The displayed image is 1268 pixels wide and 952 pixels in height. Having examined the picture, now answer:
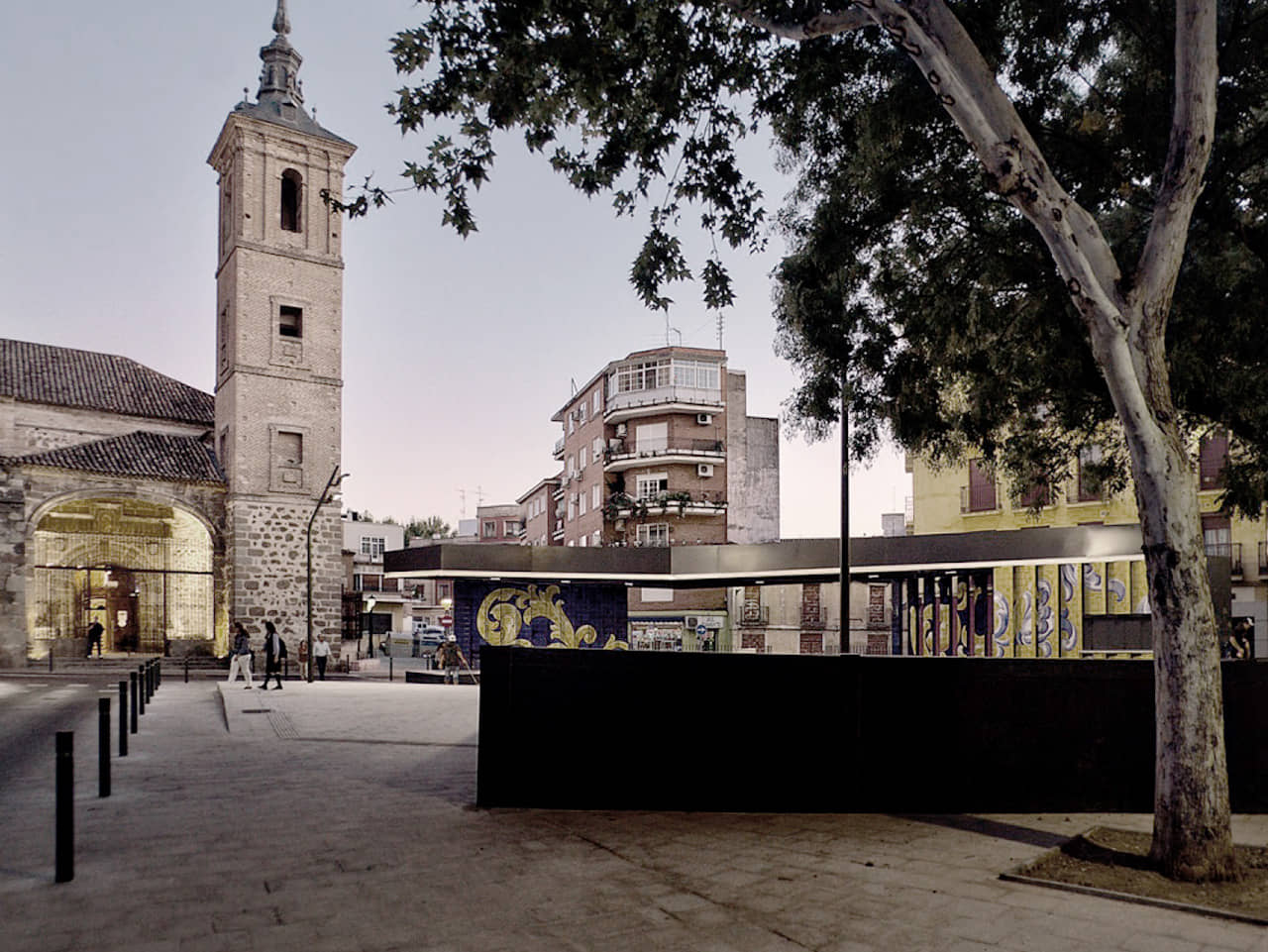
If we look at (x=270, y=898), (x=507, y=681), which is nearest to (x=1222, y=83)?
(x=507, y=681)

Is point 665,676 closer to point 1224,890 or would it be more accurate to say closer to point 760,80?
point 1224,890

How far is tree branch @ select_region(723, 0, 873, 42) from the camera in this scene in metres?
6.89

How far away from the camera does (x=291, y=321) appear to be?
3622 centimetres

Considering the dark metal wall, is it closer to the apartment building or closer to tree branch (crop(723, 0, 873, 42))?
tree branch (crop(723, 0, 873, 42))

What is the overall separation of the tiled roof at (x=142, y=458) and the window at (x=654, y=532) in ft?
83.4

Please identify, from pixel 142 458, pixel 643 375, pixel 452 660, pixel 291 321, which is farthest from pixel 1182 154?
pixel 643 375

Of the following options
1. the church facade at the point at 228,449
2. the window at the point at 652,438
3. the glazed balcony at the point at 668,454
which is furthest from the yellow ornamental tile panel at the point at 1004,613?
the window at the point at 652,438

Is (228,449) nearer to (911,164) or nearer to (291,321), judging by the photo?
(291,321)

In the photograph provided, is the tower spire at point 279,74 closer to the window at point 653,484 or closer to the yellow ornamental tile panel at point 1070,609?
the window at point 653,484

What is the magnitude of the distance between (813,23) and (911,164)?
3.87 meters

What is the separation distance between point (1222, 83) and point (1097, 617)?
15.9 metres

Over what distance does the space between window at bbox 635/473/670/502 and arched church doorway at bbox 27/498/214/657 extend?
1003 inches

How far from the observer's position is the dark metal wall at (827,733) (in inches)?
308

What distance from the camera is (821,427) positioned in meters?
12.6
